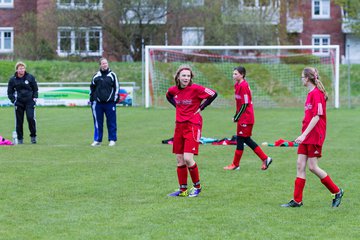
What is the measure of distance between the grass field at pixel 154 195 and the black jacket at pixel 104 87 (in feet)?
3.64

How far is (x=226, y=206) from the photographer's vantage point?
32.8 ft

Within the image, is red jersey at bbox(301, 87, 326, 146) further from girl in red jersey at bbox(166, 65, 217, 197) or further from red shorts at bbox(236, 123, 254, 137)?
Answer: red shorts at bbox(236, 123, 254, 137)

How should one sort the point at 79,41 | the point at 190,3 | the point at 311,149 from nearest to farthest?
the point at 311,149 → the point at 190,3 → the point at 79,41

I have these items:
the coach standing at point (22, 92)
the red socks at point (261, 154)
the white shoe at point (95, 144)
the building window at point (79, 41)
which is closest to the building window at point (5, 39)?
the building window at point (79, 41)

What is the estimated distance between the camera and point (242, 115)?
46.0 feet

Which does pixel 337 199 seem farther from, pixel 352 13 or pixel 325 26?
pixel 325 26

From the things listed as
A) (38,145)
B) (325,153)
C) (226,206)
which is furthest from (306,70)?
(38,145)

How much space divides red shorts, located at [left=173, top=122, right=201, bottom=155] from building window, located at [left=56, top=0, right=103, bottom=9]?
36.0m

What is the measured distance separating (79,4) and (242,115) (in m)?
33.5

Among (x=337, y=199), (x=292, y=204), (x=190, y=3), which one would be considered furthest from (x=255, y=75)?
(x=292, y=204)

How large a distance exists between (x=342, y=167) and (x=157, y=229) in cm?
645

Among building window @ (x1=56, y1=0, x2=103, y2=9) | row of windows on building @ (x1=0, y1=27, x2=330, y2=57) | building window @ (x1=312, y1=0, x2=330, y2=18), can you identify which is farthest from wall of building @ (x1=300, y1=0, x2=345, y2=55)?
building window @ (x1=56, y1=0, x2=103, y2=9)

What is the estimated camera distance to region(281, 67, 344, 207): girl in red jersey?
9734mm

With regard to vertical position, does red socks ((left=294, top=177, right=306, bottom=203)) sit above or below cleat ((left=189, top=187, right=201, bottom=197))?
above
